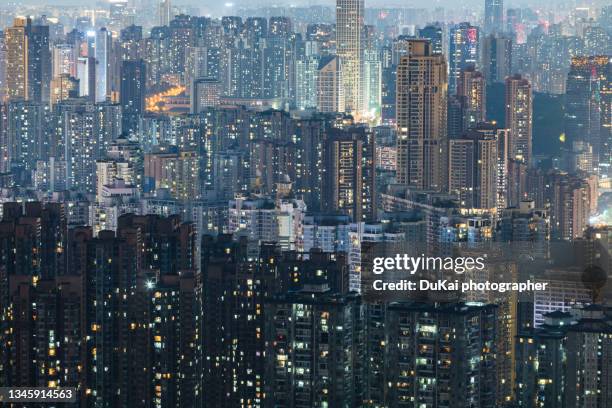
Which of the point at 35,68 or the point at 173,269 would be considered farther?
the point at 35,68

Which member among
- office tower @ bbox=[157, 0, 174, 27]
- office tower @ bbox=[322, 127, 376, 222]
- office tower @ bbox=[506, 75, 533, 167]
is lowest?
→ office tower @ bbox=[322, 127, 376, 222]

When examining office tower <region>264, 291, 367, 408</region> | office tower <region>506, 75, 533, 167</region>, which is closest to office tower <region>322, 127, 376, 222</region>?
office tower <region>506, 75, 533, 167</region>

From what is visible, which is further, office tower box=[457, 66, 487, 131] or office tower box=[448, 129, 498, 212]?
office tower box=[457, 66, 487, 131]

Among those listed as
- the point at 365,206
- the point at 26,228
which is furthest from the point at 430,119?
the point at 26,228

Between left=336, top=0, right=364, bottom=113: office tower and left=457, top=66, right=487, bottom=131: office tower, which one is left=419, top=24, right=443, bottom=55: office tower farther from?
left=336, top=0, right=364, bottom=113: office tower

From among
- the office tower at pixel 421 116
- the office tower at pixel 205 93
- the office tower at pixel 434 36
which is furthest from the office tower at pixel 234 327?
the office tower at pixel 205 93

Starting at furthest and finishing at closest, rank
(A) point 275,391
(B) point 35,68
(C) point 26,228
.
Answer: (B) point 35,68 < (C) point 26,228 < (A) point 275,391

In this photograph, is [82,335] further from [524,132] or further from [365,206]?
[524,132]
